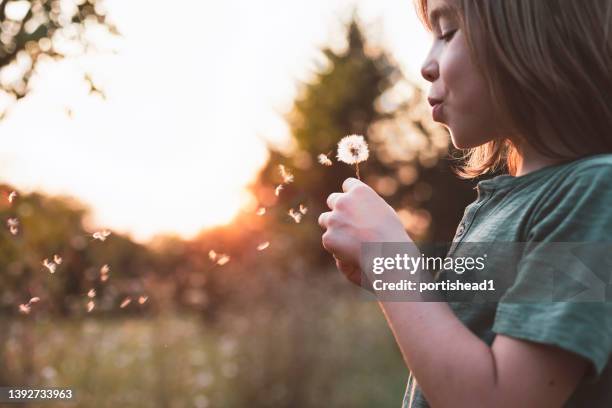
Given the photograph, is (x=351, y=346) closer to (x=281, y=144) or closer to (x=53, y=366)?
(x=53, y=366)

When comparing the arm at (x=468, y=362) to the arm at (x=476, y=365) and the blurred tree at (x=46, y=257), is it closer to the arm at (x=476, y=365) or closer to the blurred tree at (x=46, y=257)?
the arm at (x=476, y=365)

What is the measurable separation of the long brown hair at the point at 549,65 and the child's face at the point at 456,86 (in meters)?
0.03

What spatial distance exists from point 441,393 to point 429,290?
178mm

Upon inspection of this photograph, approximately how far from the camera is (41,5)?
1.92m

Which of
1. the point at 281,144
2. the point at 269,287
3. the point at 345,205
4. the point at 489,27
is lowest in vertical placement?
the point at 345,205

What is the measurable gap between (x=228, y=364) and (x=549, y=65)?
526 centimetres

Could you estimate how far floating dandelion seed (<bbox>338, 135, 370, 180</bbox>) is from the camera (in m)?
1.59

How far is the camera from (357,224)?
1204 mm

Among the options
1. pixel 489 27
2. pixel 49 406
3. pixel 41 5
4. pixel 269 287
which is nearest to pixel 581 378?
pixel 489 27

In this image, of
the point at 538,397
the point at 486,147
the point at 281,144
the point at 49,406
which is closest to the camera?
the point at 538,397

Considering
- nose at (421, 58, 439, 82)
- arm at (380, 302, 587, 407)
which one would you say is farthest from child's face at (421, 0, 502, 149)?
arm at (380, 302, 587, 407)

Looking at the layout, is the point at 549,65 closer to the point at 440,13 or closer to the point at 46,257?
the point at 440,13

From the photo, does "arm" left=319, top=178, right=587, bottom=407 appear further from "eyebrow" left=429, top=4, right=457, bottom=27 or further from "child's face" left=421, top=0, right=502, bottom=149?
"eyebrow" left=429, top=4, right=457, bottom=27

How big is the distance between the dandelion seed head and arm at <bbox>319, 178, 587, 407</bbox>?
0.42 metres
